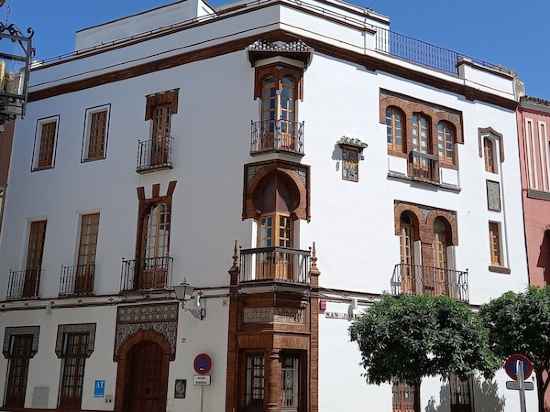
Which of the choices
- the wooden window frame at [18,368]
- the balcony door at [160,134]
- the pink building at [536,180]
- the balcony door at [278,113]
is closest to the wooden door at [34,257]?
the wooden window frame at [18,368]

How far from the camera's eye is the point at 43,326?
22.6 meters

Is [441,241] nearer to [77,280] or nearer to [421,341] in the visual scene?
[421,341]

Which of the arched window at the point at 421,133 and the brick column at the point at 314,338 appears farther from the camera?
the arched window at the point at 421,133

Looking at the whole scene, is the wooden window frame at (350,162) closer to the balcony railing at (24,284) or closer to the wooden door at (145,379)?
the wooden door at (145,379)

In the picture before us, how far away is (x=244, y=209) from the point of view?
65.6ft

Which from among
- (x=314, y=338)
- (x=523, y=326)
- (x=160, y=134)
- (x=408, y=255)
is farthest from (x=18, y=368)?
(x=523, y=326)

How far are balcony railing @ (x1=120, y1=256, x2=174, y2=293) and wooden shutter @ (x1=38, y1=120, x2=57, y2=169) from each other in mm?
5607

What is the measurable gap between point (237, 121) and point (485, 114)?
9.28m

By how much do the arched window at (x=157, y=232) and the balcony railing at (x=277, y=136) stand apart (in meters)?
3.56

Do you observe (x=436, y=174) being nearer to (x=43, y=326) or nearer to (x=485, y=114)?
(x=485, y=114)

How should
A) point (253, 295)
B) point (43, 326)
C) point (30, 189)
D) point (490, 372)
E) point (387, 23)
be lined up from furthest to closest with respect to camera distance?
point (387, 23), point (30, 189), point (43, 326), point (253, 295), point (490, 372)

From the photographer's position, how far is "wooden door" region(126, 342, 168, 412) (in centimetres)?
2031

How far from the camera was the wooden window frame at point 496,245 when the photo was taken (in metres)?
23.8

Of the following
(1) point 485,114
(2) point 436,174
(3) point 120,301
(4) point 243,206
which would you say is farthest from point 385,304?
(1) point 485,114
